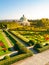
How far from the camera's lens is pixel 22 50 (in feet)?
63.4

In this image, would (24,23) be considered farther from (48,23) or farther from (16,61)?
(16,61)

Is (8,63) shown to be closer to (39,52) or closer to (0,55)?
(0,55)

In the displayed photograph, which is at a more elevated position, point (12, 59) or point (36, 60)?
point (12, 59)

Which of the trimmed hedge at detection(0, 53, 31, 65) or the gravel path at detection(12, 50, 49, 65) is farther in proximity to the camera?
the gravel path at detection(12, 50, 49, 65)

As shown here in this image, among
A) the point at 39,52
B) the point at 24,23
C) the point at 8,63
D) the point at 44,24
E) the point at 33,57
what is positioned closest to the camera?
the point at 8,63

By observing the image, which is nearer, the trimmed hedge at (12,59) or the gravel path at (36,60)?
the trimmed hedge at (12,59)

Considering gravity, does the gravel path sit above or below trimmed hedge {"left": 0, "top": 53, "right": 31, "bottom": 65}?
below

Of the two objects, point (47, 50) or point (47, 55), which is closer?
point (47, 55)

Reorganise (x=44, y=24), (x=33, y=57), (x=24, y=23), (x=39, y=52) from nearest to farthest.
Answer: (x=33, y=57), (x=39, y=52), (x=44, y=24), (x=24, y=23)

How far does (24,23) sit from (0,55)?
67.6 m

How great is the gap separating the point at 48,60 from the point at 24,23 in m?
69.6

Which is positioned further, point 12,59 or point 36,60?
point 36,60

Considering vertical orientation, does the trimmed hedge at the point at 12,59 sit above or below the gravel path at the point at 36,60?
above

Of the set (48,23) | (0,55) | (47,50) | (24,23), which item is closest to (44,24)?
(48,23)
